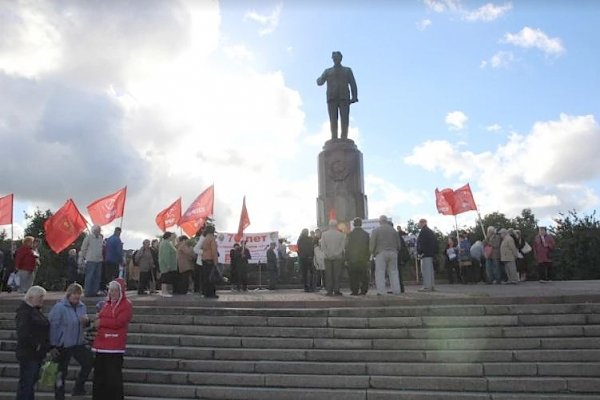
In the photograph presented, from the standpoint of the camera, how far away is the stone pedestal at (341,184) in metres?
18.3

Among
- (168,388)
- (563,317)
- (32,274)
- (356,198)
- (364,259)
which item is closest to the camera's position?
(168,388)

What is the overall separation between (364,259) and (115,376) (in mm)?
6081

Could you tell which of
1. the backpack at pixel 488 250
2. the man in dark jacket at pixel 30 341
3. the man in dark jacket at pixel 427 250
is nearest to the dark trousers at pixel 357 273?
the man in dark jacket at pixel 427 250

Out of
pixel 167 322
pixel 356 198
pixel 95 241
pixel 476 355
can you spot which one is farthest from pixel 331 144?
pixel 476 355

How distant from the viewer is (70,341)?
677 cm

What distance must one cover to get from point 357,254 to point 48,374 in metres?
6.52

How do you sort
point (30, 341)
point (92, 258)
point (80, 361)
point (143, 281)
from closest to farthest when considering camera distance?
point (30, 341), point (80, 361), point (92, 258), point (143, 281)

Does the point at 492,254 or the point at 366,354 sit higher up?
the point at 492,254

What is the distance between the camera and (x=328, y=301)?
9148 millimetres

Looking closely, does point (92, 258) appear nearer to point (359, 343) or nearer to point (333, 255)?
point (333, 255)

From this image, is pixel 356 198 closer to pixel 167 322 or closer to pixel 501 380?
pixel 167 322

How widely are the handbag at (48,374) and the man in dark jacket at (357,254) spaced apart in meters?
6.38

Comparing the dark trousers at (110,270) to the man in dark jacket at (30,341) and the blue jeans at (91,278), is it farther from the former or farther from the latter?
the man in dark jacket at (30,341)

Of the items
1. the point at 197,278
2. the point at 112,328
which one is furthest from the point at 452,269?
the point at 112,328
